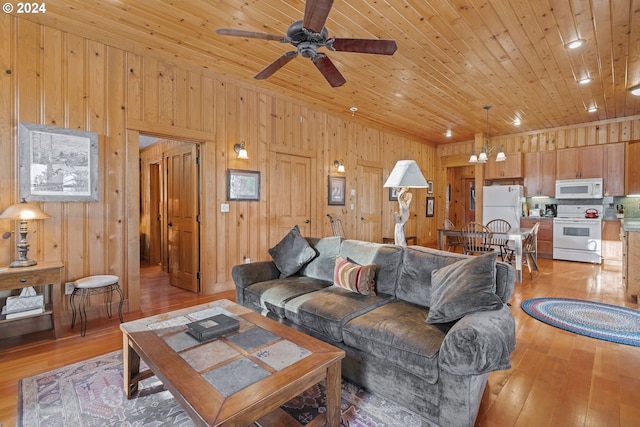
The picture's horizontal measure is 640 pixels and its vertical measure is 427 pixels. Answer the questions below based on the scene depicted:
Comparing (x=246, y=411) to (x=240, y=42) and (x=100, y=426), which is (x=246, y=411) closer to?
(x=100, y=426)

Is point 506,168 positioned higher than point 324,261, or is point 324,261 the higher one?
point 506,168

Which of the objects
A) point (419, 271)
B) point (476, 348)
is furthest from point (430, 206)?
point (476, 348)

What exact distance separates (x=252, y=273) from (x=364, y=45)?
2.27 m

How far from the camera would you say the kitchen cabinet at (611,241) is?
5.96 meters

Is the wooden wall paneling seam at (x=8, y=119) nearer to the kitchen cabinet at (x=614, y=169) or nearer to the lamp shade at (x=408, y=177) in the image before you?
the lamp shade at (x=408, y=177)

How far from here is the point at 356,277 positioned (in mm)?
2564

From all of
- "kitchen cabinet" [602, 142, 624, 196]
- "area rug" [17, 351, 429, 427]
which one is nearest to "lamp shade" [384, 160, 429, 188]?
"area rug" [17, 351, 429, 427]

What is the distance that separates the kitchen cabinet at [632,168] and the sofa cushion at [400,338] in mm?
6661

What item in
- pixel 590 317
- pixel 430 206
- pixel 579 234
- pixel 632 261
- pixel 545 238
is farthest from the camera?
pixel 430 206

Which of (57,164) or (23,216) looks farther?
(57,164)

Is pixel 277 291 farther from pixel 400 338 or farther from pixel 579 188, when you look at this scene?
pixel 579 188

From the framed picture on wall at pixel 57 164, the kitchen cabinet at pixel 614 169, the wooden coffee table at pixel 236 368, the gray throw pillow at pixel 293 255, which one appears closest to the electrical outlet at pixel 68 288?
the framed picture on wall at pixel 57 164

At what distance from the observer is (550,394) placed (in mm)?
1980

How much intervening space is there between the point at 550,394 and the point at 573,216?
622 cm
